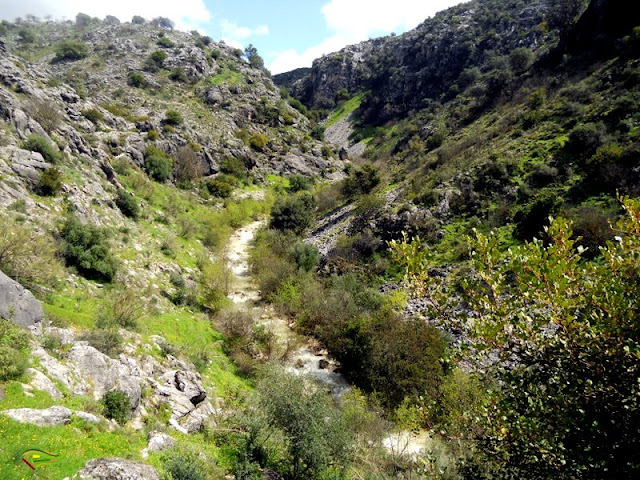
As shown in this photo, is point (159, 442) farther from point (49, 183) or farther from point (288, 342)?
point (49, 183)

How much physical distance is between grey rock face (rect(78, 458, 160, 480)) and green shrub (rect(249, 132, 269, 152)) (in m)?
56.4

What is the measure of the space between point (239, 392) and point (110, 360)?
590cm

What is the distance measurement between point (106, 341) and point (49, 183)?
40.9 feet

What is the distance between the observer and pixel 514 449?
474cm

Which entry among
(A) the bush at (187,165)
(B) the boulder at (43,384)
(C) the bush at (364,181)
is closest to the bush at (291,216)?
(C) the bush at (364,181)

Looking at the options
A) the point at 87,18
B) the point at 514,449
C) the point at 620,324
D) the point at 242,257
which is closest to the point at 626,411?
the point at 620,324

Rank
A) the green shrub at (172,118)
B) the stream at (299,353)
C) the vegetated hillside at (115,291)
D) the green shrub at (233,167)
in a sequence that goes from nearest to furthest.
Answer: the vegetated hillside at (115,291)
the stream at (299,353)
the green shrub at (172,118)
the green shrub at (233,167)

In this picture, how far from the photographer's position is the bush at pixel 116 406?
34.1 feet

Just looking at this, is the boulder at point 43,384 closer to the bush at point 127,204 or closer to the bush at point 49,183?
the bush at point 49,183

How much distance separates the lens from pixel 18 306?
36.1 ft

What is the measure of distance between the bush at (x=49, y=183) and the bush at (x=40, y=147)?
2.69m

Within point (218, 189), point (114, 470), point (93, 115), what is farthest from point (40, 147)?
point (218, 189)

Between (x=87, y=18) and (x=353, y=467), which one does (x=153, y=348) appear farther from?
(x=87, y=18)

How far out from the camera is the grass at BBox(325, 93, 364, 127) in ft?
332
